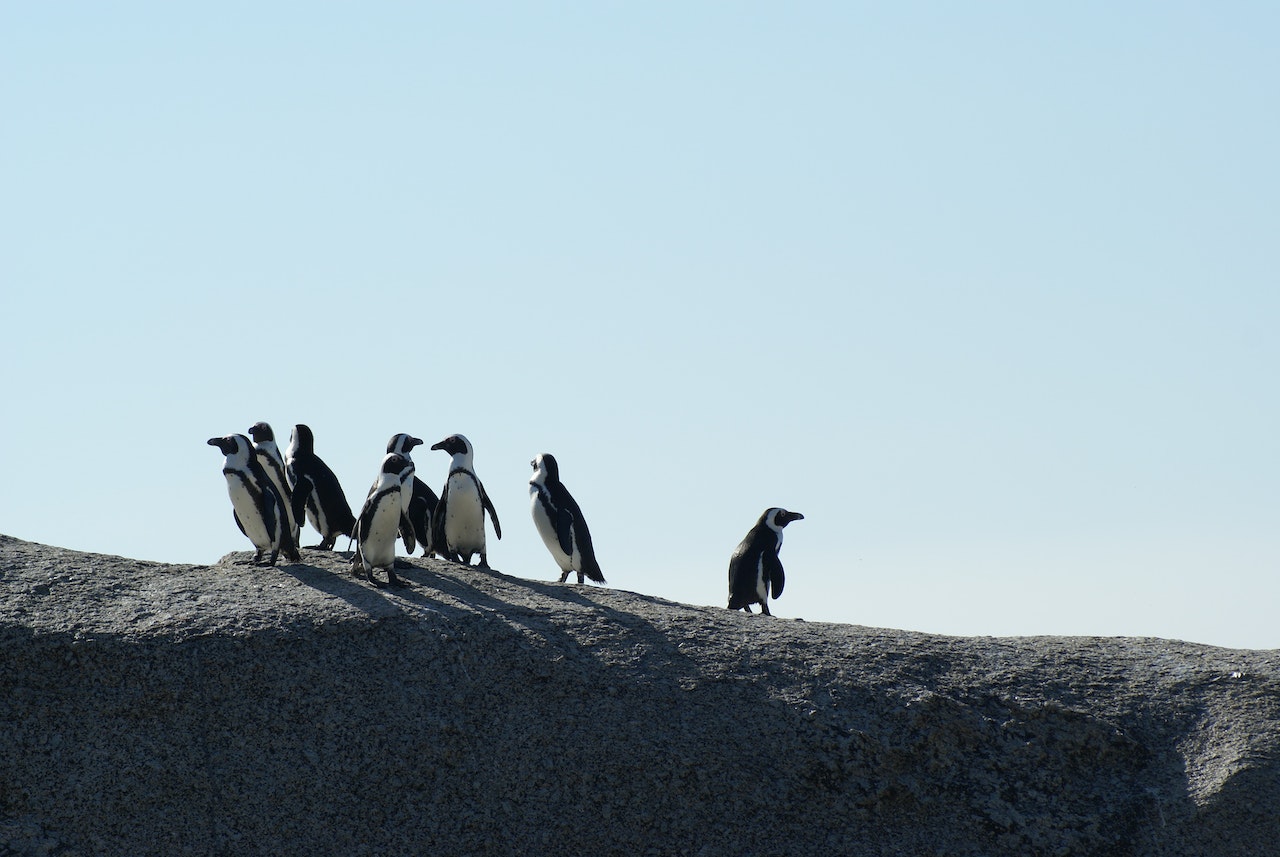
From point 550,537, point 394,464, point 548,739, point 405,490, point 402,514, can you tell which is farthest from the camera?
point 550,537

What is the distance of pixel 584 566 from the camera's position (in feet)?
50.9

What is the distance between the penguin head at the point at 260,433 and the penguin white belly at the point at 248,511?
161cm

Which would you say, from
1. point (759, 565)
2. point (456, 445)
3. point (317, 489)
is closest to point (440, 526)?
point (456, 445)

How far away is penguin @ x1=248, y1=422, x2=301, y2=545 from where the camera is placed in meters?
13.2

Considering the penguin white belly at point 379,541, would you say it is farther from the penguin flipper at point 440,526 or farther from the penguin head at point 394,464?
the penguin flipper at point 440,526

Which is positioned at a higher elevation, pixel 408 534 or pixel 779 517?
pixel 779 517

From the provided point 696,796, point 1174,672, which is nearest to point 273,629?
point 696,796

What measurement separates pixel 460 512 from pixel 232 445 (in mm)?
2528

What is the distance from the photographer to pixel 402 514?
14.5 meters

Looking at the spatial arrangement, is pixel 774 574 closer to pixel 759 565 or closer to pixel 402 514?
pixel 759 565

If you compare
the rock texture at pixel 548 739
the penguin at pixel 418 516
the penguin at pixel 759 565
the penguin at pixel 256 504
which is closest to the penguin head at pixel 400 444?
the penguin at pixel 418 516

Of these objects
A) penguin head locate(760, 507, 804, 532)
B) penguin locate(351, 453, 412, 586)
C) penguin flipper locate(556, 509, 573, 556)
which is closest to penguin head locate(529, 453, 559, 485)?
penguin flipper locate(556, 509, 573, 556)

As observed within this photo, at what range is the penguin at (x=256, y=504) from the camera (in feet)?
41.6

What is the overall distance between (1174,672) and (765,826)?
12.3 feet
